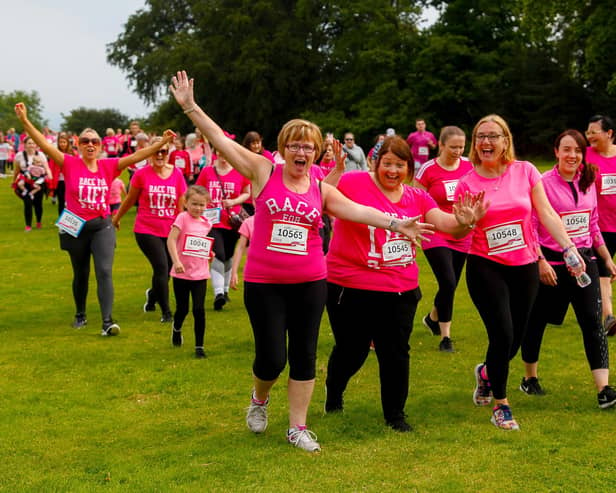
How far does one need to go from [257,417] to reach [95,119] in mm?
114467

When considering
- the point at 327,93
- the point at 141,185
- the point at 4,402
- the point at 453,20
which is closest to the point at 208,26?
the point at 327,93

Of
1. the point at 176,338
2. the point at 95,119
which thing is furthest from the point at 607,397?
the point at 95,119

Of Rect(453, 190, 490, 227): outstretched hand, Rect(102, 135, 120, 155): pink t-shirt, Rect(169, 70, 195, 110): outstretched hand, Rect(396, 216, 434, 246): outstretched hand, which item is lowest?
Rect(396, 216, 434, 246): outstretched hand

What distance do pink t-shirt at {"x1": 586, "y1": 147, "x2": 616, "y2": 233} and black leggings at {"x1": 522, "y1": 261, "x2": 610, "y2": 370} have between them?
227 cm

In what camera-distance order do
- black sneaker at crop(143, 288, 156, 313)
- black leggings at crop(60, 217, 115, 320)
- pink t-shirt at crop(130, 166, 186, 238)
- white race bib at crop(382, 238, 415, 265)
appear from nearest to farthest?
white race bib at crop(382, 238, 415, 265) < black leggings at crop(60, 217, 115, 320) < pink t-shirt at crop(130, 166, 186, 238) < black sneaker at crop(143, 288, 156, 313)

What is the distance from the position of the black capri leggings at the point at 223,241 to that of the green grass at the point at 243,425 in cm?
122

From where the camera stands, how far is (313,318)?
16.7ft

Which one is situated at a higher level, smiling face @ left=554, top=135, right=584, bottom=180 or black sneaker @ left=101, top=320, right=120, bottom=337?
smiling face @ left=554, top=135, right=584, bottom=180

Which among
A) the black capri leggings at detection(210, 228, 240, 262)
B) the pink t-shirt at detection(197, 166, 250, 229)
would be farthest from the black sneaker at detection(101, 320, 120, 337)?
the pink t-shirt at detection(197, 166, 250, 229)

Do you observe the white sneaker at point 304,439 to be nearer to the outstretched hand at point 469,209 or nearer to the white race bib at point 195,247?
the outstretched hand at point 469,209

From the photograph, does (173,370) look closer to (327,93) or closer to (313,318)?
(313,318)

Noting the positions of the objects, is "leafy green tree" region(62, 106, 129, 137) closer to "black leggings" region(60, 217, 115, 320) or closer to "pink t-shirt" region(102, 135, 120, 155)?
"pink t-shirt" region(102, 135, 120, 155)

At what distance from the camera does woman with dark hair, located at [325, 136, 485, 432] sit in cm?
528

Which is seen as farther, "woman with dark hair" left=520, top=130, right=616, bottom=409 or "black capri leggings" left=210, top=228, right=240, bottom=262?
"black capri leggings" left=210, top=228, right=240, bottom=262
